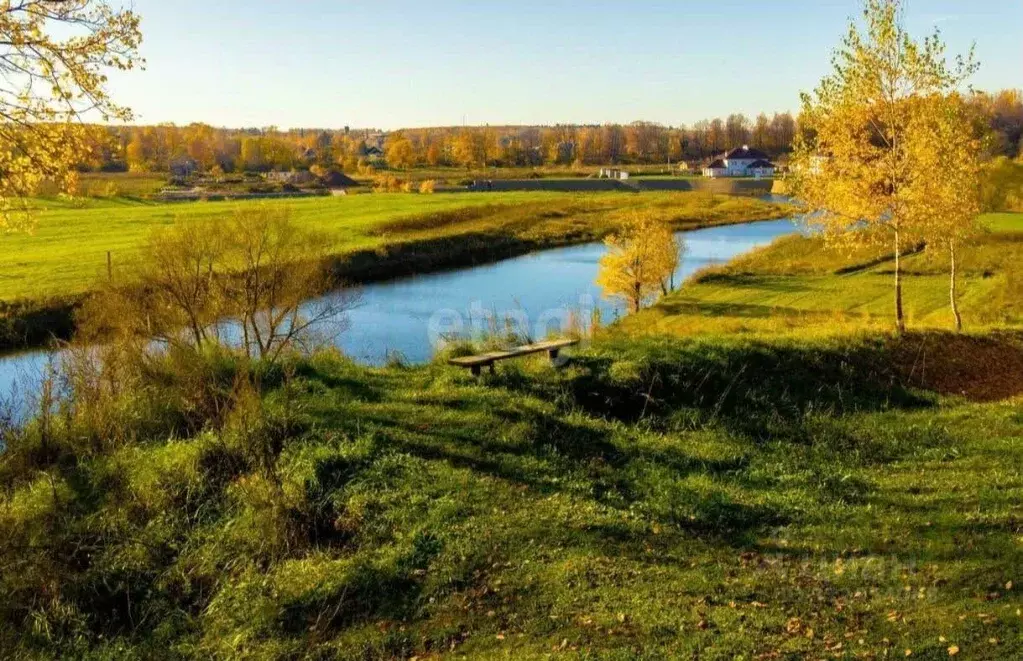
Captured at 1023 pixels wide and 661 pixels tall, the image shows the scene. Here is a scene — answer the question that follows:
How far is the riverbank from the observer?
38031mm

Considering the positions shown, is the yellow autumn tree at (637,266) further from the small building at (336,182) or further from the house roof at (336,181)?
the house roof at (336,181)

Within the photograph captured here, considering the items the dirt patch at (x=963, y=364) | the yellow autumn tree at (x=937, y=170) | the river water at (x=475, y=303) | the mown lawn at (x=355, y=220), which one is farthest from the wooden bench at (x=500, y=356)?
the mown lawn at (x=355, y=220)

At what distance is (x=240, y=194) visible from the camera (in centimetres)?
10425

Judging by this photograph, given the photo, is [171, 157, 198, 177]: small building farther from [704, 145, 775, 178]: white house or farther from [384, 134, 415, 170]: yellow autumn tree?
[704, 145, 775, 178]: white house

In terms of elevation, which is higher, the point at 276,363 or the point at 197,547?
the point at 276,363

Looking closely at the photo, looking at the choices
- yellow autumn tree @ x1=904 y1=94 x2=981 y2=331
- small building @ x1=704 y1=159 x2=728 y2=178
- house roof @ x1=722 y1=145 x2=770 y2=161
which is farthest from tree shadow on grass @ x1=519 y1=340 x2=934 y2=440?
house roof @ x1=722 y1=145 x2=770 y2=161

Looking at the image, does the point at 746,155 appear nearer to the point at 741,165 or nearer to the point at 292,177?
the point at 741,165

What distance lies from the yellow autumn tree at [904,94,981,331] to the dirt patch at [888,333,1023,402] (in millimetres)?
3171

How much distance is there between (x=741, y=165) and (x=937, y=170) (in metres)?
144

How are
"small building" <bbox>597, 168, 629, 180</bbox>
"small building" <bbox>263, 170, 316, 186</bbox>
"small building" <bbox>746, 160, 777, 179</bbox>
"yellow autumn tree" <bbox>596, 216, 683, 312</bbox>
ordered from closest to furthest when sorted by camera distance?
"yellow autumn tree" <bbox>596, 216, 683, 312</bbox>
"small building" <bbox>263, 170, 316, 186</bbox>
"small building" <bbox>597, 168, 629, 180</bbox>
"small building" <bbox>746, 160, 777, 179</bbox>

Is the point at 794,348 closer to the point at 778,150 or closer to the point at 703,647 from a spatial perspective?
the point at 703,647

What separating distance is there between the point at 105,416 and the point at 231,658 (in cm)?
629

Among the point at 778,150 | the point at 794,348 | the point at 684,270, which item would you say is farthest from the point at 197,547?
the point at 778,150

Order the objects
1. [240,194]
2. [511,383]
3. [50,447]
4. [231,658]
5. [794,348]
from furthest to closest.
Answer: [240,194] < [794,348] < [511,383] < [50,447] < [231,658]
